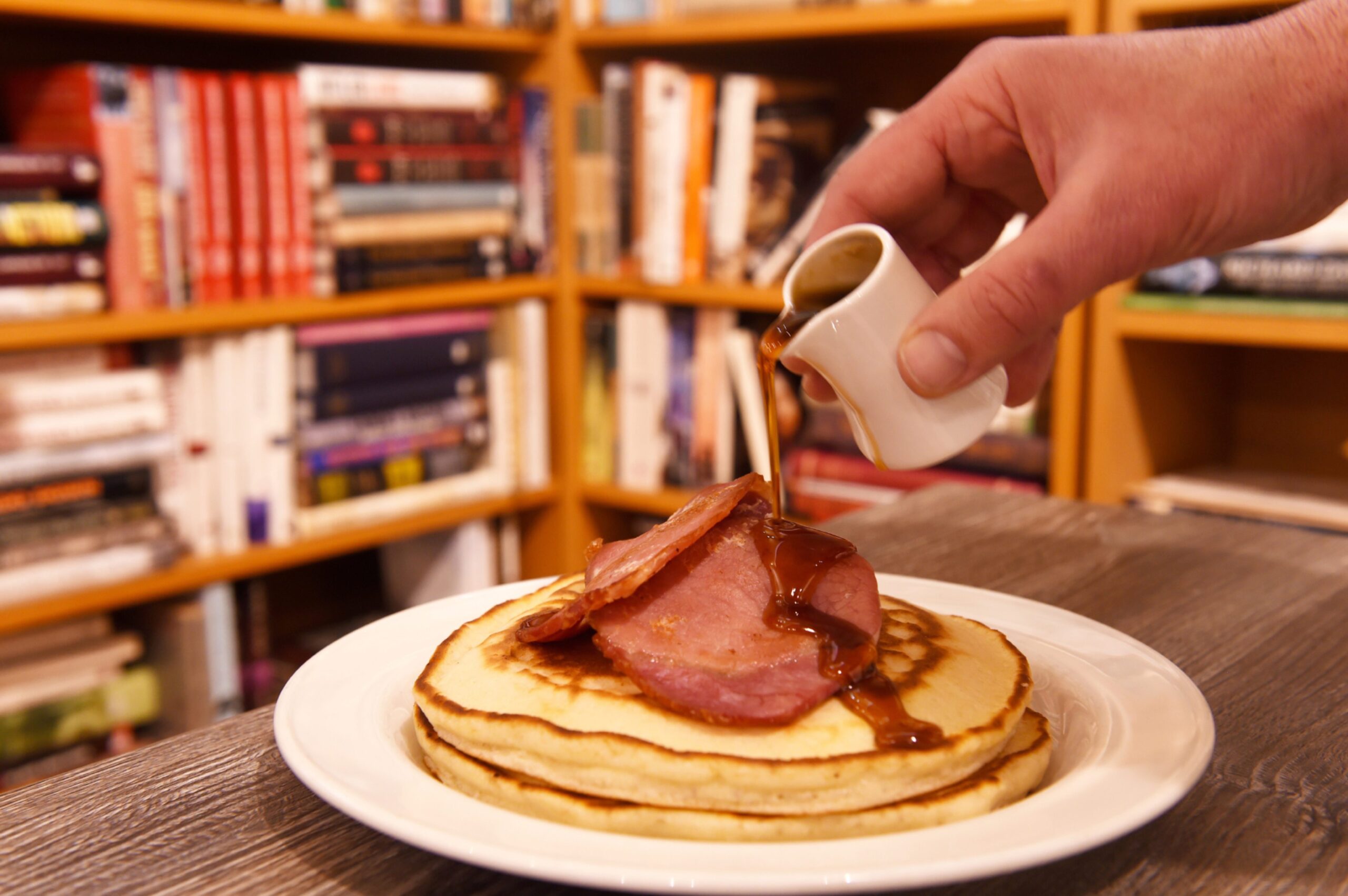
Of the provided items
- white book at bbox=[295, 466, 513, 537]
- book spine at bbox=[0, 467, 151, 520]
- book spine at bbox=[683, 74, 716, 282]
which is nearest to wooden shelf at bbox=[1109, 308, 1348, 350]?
book spine at bbox=[683, 74, 716, 282]

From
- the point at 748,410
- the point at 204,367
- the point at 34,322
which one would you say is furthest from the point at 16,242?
the point at 748,410

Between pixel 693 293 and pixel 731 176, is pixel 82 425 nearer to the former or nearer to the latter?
pixel 693 293

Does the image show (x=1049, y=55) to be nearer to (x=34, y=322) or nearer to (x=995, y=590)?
(x=995, y=590)

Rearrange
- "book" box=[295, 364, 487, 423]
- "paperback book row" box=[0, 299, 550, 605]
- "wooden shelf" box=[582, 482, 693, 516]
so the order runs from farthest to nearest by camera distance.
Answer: "wooden shelf" box=[582, 482, 693, 516] < "book" box=[295, 364, 487, 423] < "paperback book row" box=[0, 299, 550, 605]

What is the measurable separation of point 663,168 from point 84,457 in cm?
121

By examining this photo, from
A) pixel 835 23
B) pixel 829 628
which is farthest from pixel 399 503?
pixel 829 628

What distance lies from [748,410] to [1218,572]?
1.39 metres

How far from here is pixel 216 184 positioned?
2023 millimetres

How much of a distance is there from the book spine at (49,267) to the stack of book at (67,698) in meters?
0.57

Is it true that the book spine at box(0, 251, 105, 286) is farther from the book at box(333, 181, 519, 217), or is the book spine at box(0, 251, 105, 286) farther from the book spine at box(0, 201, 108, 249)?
the book at box(333, 181, 519, 217)

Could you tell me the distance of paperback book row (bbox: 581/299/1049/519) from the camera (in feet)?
7.79

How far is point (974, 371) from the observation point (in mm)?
819

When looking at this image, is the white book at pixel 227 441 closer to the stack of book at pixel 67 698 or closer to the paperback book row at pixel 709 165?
the stack of book at pixel 67 698

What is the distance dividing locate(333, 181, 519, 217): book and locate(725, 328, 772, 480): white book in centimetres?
55
